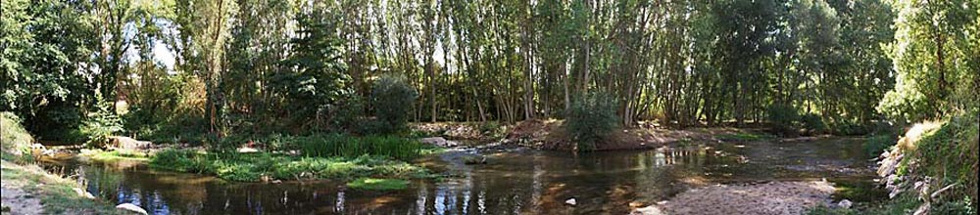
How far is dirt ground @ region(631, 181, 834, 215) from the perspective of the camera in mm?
10180

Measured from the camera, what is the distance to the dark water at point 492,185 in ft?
36.5

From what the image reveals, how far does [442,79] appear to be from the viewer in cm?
3928

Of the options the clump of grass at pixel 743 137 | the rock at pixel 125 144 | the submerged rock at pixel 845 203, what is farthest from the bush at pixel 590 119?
the rock at pixel 125 144

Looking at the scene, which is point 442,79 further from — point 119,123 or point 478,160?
point 478,160

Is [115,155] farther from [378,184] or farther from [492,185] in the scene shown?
[492,185]

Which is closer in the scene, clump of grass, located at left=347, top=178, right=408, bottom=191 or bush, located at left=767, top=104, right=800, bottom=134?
clump of grass, located at left=347, top=178, right=408, bottom=191

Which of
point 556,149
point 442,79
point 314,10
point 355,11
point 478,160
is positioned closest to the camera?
point 478,160

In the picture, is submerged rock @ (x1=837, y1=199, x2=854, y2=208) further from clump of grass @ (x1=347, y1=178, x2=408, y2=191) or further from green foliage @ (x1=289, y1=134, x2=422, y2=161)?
green foliage @ (x1=289, y1=134, x2=422, y2=161)

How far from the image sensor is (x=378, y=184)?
1370 cm

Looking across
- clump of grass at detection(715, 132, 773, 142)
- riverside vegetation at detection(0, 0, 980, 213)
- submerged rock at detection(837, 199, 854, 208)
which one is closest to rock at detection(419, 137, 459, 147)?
riverside vegetation at detection(0, 0, 980, 213)

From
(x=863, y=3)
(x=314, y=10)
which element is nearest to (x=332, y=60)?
(x=314, y=10)

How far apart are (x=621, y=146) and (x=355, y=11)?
55.9ft

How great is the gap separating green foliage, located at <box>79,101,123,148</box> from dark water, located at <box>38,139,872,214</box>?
531 centimetres

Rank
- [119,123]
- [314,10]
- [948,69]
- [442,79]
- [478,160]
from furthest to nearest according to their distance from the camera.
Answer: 1. [442,79]
2. [314,10]
3. [119,123]
4. [478,160]
5. [948,69]
